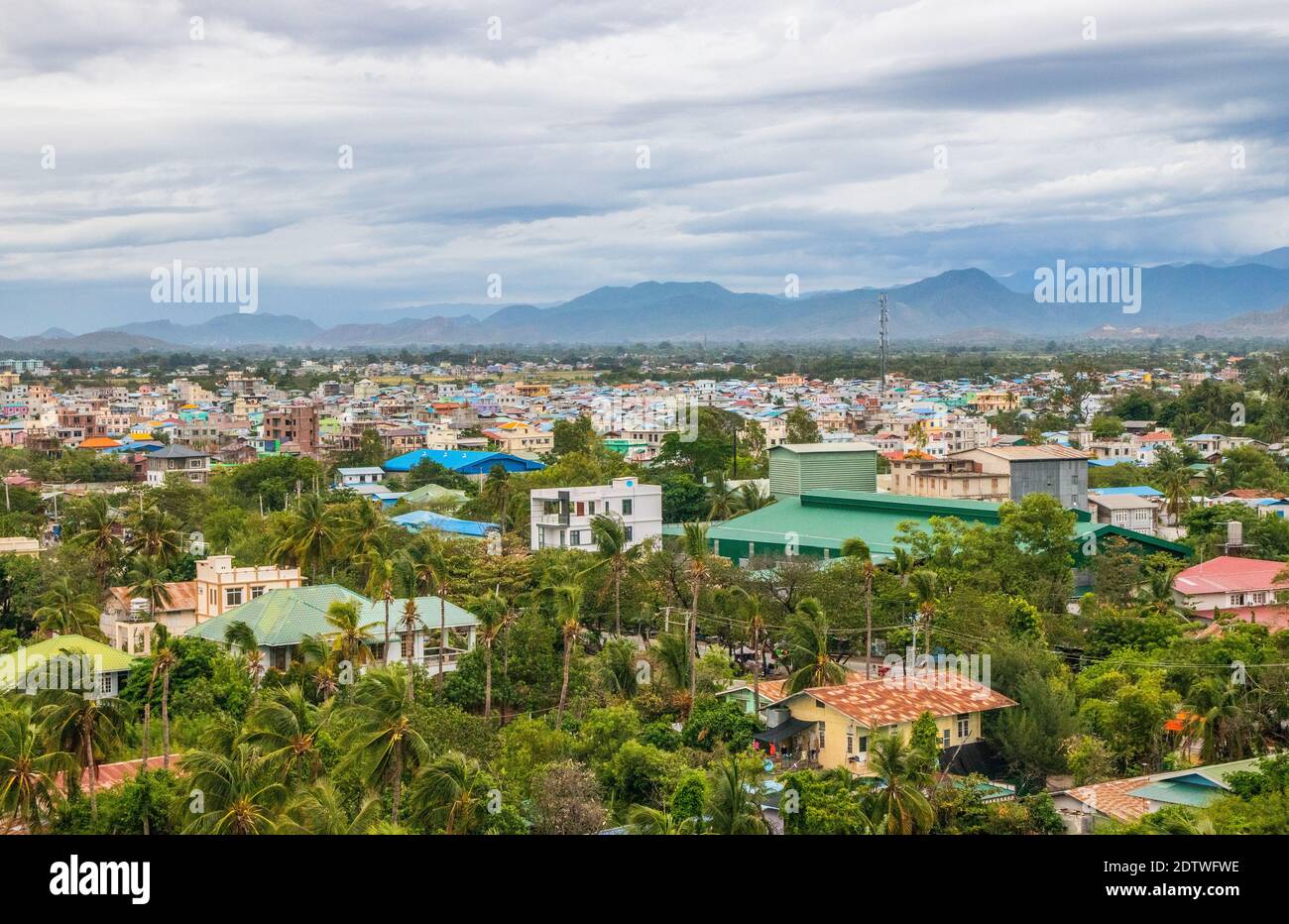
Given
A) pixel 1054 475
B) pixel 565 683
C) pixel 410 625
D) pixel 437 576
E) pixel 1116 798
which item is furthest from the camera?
pixel 1054 475

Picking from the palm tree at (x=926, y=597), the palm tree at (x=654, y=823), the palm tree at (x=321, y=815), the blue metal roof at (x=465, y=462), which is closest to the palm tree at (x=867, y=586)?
the palm tree at (x=926, y=597)

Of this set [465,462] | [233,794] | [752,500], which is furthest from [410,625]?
[465,462]

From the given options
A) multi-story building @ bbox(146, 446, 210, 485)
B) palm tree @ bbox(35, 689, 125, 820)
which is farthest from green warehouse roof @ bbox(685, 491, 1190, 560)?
multi-story building @ bbox(146, 446, 210, 485)

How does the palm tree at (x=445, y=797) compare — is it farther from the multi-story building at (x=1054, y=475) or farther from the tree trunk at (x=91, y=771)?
the multi-story building at (x=1054, y=475)

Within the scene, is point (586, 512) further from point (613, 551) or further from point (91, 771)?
point (91, 771)

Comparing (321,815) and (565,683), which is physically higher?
(321,815)

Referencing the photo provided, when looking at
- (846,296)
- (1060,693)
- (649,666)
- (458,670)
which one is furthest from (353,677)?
(846,296)
